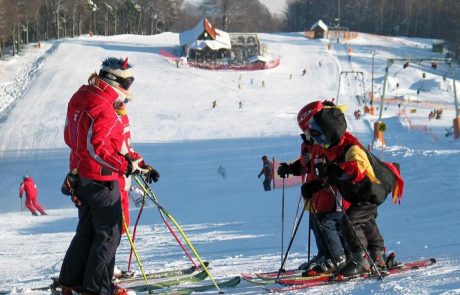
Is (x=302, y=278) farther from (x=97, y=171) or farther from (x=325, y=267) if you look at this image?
(x=97, y=171)

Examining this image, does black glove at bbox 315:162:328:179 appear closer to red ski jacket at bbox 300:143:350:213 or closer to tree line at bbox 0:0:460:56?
red ski jacket at bbox 300:143:350:213

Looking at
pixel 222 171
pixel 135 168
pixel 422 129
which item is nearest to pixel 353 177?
pixel 135 168

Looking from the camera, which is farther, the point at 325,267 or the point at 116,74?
the point at 325,267

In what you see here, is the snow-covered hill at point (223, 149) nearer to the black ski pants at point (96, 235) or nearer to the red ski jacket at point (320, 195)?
the red ski jacket at point (320, 195)

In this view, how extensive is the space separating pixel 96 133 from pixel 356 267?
8.04 feet

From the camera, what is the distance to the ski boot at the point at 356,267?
16.6 ft

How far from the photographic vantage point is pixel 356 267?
5094 mm

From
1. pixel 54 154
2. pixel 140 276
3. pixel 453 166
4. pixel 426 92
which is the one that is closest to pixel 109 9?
pixel 426 92

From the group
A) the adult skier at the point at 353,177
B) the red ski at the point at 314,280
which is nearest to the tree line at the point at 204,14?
the adult skier at the point at 353,177

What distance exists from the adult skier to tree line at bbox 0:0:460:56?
177ft

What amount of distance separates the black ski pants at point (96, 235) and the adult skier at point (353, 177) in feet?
5.41

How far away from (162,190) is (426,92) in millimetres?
32785

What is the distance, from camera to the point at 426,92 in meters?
45.6

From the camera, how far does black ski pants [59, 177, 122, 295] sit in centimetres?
432
